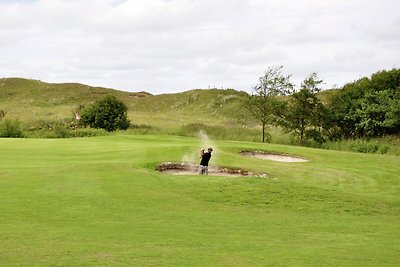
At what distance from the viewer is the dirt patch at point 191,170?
2711cm

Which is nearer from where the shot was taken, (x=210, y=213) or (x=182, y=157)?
(x=210, y=213)

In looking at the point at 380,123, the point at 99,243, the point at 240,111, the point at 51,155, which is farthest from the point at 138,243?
the point at 240,111

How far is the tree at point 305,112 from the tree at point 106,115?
20.7 m

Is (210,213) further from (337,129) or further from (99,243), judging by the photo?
(337,129)

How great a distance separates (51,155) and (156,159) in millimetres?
7219

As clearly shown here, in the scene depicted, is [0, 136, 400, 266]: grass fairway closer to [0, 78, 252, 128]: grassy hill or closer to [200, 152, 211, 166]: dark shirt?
[200, 152, 211, 166]: dark shirt

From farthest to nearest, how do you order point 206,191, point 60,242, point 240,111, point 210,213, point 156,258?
point 240,111
point 206,191
point 210,213
point 60,242
point 156,258

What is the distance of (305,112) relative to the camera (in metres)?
50.3

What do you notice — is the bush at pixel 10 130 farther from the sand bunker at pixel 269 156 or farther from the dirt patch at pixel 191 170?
the dirt patch at pixel 191 170

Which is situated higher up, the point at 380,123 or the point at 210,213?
the point at 380,123

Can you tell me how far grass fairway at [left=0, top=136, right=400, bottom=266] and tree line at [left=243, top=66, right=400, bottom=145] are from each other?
2071 centimetres

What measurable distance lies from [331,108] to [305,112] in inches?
196

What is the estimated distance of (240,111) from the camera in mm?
93250

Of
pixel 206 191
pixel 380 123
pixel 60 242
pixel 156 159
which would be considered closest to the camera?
pixel 60 242
